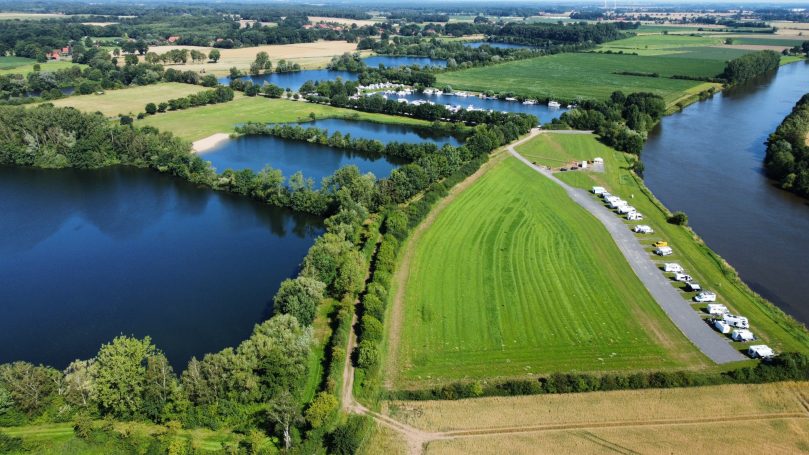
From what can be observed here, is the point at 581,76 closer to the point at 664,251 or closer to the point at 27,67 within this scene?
the point at 664,251

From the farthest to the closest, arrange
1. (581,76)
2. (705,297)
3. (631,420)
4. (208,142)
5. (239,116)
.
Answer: (581,76), (239,116), (208,142), (705,297), (631,420)

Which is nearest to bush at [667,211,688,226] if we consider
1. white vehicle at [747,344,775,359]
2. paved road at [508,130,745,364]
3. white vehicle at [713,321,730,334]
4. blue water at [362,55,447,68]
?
paved road at [508,130,745,364]

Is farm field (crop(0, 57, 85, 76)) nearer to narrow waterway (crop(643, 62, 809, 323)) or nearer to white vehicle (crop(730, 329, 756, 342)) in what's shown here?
narrow waterway (crop(643, 62, 809, 323))

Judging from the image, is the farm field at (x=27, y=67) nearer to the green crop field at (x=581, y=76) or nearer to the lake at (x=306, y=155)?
the lake at (x=306, y=155)

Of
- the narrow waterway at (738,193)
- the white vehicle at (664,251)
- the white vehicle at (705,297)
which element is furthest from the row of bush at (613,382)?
the white vehicle at (664,251)

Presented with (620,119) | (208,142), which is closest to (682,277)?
(620,119)

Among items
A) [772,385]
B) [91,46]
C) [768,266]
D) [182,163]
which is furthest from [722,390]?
[91,46]
